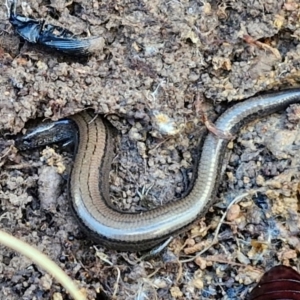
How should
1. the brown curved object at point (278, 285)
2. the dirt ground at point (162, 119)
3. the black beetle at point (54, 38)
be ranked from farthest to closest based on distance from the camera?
the black beetle at point (54, 38)
the dirt ground at point (162, 119)
the brown curved object at point (278, 285)

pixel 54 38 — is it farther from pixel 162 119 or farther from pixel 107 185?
pixel 107 185

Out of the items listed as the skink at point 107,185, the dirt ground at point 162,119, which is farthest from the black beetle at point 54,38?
the skink at point 107,185

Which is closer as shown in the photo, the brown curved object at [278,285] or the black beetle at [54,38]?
the brown curved object at [278,285]

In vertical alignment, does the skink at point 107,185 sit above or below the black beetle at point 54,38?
below

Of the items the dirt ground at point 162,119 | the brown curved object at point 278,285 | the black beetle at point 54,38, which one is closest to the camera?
the brown curved object at point 278,285

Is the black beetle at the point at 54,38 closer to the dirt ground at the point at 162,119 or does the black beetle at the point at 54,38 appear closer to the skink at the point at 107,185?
the dirt ground at the point at 162,119

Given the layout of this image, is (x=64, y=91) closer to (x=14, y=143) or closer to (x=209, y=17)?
(x=14, y=143)

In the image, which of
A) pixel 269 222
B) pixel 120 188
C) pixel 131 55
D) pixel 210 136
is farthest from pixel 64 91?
pixel 269 222

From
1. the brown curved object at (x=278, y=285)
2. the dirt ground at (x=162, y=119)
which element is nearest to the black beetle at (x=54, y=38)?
the dirt ground at (x=162, y=119)
